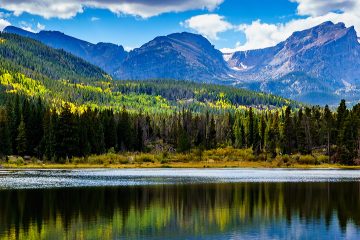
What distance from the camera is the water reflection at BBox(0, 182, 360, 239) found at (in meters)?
45.0

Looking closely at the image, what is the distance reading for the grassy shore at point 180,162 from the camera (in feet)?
508

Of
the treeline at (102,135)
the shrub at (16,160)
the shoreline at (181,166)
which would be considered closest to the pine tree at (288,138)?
the treeline at (102,135)

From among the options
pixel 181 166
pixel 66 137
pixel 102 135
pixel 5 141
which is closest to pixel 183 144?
pixel 102 135

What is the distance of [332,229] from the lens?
156 feet

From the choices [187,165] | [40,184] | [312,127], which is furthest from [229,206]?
[312,127]

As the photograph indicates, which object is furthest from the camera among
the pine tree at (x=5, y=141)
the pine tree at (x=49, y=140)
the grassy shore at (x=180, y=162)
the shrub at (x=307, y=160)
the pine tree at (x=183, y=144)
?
the pine tree at (x=183, y=144)

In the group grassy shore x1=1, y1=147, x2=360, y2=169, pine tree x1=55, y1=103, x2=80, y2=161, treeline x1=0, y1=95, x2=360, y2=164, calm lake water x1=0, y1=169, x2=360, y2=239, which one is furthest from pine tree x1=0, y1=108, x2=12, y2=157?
calm lake water x1=0, y1=169, x2=360, y2=239

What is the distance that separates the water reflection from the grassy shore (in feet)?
248

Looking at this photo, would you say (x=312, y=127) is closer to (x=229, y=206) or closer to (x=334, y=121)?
(x=334, y=121)

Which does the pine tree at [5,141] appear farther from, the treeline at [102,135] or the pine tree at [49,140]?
the pine tree at [49,140]

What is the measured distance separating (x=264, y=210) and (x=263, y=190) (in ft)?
64.5

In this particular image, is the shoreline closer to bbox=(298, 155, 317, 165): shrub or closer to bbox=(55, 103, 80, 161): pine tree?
bbox=(298, 155, 317, 165): shrub

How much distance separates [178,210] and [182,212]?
4.90ft

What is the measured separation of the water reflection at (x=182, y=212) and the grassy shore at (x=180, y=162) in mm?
75595
